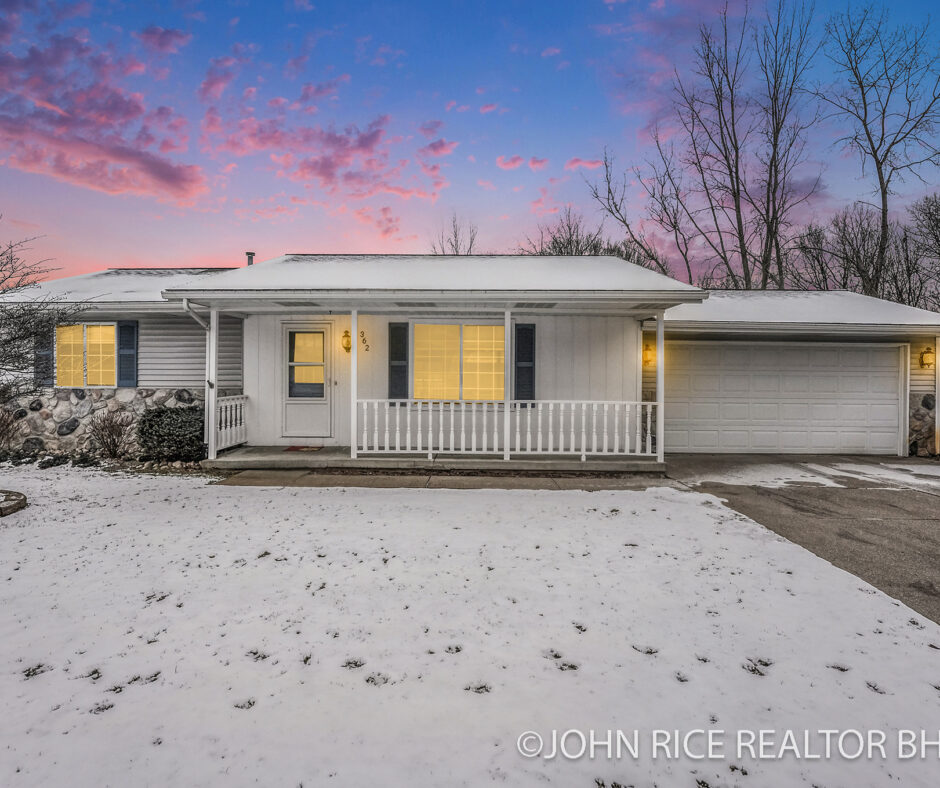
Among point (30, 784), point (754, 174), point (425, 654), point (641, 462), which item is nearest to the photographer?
point (30, 784)

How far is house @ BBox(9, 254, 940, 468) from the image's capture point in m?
7.40

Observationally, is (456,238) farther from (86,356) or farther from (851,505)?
(851,505)

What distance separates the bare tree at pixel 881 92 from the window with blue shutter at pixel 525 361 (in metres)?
16.4

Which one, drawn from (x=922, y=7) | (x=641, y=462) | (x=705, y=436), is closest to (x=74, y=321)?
(x=641, y=462)

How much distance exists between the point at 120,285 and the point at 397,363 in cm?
631

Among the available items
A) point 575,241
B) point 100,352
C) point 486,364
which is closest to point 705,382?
point 486,364

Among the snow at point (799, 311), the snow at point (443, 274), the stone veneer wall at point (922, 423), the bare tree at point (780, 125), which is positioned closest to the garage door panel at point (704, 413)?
the snow at point (799, 311)

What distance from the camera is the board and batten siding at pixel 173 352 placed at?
884 centimetres

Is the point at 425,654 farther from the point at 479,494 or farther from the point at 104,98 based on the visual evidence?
the point at 104,98

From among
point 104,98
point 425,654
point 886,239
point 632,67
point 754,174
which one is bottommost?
point 425,654

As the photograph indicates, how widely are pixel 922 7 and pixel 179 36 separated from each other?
22.7 m

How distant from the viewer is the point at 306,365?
27.7 ft

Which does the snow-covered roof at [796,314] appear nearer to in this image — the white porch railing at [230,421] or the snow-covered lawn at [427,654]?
the snow-covered lawn at [427,654]

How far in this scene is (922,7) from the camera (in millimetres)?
15531
